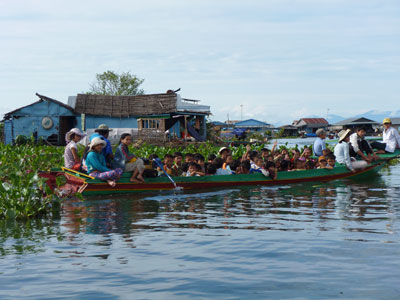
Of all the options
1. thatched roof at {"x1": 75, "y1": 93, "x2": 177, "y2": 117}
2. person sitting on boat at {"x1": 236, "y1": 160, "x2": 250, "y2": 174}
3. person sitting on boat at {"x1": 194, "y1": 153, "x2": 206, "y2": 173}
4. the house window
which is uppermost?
thatched roof at {"x1": 75, "y1": 93, "x2": 177, "y2": 117}

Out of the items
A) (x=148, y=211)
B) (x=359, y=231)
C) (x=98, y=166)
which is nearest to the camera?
(x=359, y=231)

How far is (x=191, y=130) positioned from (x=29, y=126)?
442 inches

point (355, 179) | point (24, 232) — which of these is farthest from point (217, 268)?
point (355, 179)

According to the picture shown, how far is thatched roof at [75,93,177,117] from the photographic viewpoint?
34.7 m

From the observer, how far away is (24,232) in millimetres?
7926

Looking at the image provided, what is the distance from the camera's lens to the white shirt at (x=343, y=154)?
1532 cm

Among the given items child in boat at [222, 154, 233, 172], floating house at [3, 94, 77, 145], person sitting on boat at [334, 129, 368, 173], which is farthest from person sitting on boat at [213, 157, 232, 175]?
floating house at [3, 94, 77, 145]

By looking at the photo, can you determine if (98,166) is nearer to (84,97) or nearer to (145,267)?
(145,267)

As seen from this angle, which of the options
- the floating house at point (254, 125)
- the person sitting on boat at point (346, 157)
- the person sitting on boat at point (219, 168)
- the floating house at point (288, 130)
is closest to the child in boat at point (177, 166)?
the person sitting on boat at point (219, 168)

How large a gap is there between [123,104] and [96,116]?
2.05 m

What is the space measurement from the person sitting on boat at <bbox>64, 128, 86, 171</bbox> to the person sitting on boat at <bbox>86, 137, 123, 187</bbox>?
1.62 feet

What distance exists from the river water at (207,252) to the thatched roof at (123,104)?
2390 centimetres

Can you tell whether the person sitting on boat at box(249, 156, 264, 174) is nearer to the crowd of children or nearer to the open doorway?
the crowd of children

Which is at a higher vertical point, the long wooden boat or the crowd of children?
the crowd of children
